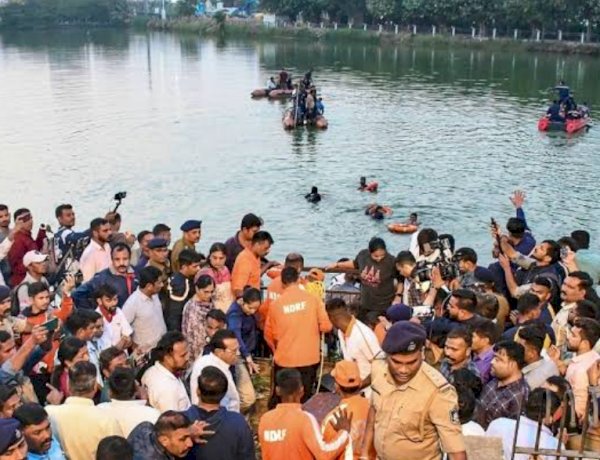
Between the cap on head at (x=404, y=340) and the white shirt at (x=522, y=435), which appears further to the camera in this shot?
the white shirt at (x=522, y=435)

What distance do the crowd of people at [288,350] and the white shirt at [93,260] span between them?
0.03 m

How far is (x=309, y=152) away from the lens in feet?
91.5

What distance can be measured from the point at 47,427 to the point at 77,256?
5.25 m

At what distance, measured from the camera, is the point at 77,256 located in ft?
32.8

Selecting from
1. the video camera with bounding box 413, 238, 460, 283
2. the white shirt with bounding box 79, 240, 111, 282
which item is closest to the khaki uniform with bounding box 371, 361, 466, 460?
the video camera with bounding box 413, 238, 460, 283

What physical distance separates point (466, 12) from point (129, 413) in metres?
66.7

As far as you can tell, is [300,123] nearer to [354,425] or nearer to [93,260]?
[93,260]

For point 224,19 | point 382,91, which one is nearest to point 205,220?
point 382,91

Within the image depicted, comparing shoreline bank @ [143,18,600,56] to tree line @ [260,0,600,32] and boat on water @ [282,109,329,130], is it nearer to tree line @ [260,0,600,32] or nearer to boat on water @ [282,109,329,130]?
A: tree line @ [260,0,600,32]

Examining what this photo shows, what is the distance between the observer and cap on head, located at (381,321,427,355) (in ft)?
14.0

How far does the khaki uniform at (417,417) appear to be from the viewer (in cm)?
429

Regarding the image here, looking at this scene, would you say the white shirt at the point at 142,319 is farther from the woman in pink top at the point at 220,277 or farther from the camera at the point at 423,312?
the camera at the point at 423,312

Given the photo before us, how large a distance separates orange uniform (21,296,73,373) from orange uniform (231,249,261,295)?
1.65 meters

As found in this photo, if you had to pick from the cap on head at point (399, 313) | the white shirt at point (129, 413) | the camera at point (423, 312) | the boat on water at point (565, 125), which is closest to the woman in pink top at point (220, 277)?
the cap on head at point (399, 313)
